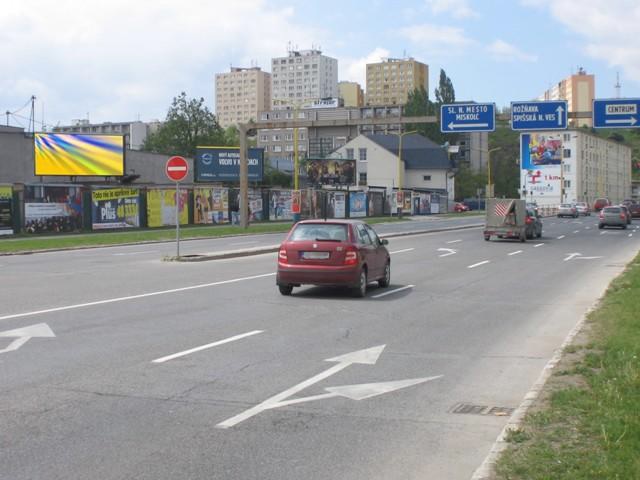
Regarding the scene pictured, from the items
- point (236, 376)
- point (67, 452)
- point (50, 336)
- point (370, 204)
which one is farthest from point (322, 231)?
point (370, 204)

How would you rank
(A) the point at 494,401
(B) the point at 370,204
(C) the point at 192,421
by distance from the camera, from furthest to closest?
1. (B) the point at 370,204
2. (A) the point at 494,401
3. (C) the point at 192,421

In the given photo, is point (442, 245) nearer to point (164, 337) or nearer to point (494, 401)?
point (164, 337)

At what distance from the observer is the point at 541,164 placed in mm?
119875

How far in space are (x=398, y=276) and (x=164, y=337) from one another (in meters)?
10.2

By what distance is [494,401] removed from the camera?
292 inches

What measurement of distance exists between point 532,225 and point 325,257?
87.0 ft

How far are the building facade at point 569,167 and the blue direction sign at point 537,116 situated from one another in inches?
2677

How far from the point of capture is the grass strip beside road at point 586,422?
16.3ft

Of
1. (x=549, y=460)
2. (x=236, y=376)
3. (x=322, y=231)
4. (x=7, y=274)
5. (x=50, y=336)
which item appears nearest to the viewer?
(x=549, y=460)

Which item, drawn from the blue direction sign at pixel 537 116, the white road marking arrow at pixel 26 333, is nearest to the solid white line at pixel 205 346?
the white road marking arrow at pixel 26 333

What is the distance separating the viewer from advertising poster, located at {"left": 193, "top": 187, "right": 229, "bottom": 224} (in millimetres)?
55844

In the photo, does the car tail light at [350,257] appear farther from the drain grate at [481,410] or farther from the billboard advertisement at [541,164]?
the billboard advertisement at [541,164]

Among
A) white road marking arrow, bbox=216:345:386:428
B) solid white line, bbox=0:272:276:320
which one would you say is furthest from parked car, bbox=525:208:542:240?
white road marking arrow, bbox=216:345:386:428

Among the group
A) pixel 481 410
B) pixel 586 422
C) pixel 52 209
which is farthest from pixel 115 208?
pixel 586 422
